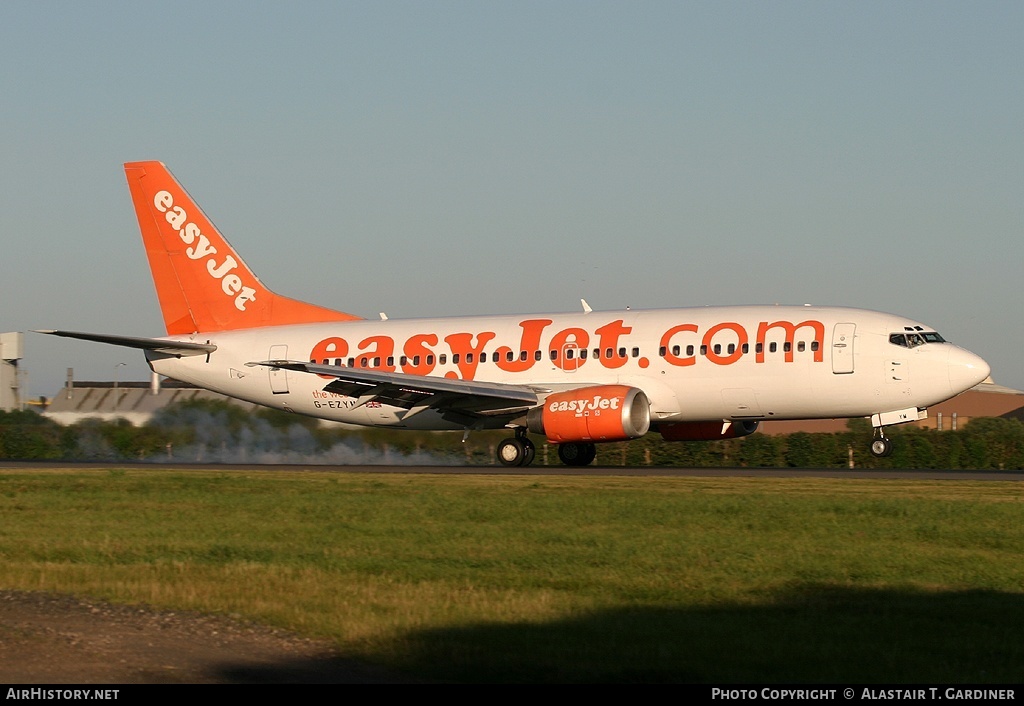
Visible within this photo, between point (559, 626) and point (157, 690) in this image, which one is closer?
point (157, 690)

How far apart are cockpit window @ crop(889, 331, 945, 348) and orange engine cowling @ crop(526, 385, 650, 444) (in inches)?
232

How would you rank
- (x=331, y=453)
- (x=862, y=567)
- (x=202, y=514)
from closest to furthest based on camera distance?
(x=862, y=567), (x=202, y=514), (x=331, y=453)

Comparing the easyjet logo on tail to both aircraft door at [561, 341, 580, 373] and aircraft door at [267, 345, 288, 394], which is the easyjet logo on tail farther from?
aircraft door at [561, 341, 580, 373]

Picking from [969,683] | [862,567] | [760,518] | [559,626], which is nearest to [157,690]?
[559,626]

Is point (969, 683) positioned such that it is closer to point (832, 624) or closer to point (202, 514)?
point (832, 624)

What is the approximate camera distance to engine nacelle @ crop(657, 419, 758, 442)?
108 feet

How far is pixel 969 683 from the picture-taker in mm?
8305

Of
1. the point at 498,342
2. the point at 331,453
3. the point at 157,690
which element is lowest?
the point at 157,690

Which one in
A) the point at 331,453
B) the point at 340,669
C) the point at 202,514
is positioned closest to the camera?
the point at 340,669

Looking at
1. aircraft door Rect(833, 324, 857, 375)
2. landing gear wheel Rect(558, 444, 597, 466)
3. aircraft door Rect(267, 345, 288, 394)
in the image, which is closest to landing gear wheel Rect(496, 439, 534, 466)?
landing gear wheel Rect(558, 444, 597, 466)

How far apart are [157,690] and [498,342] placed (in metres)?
25.7

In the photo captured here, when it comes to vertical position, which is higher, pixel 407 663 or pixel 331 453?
pixel 331 453

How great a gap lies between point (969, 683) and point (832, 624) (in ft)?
7.02

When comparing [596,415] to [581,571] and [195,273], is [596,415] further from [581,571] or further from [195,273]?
[581,571]
